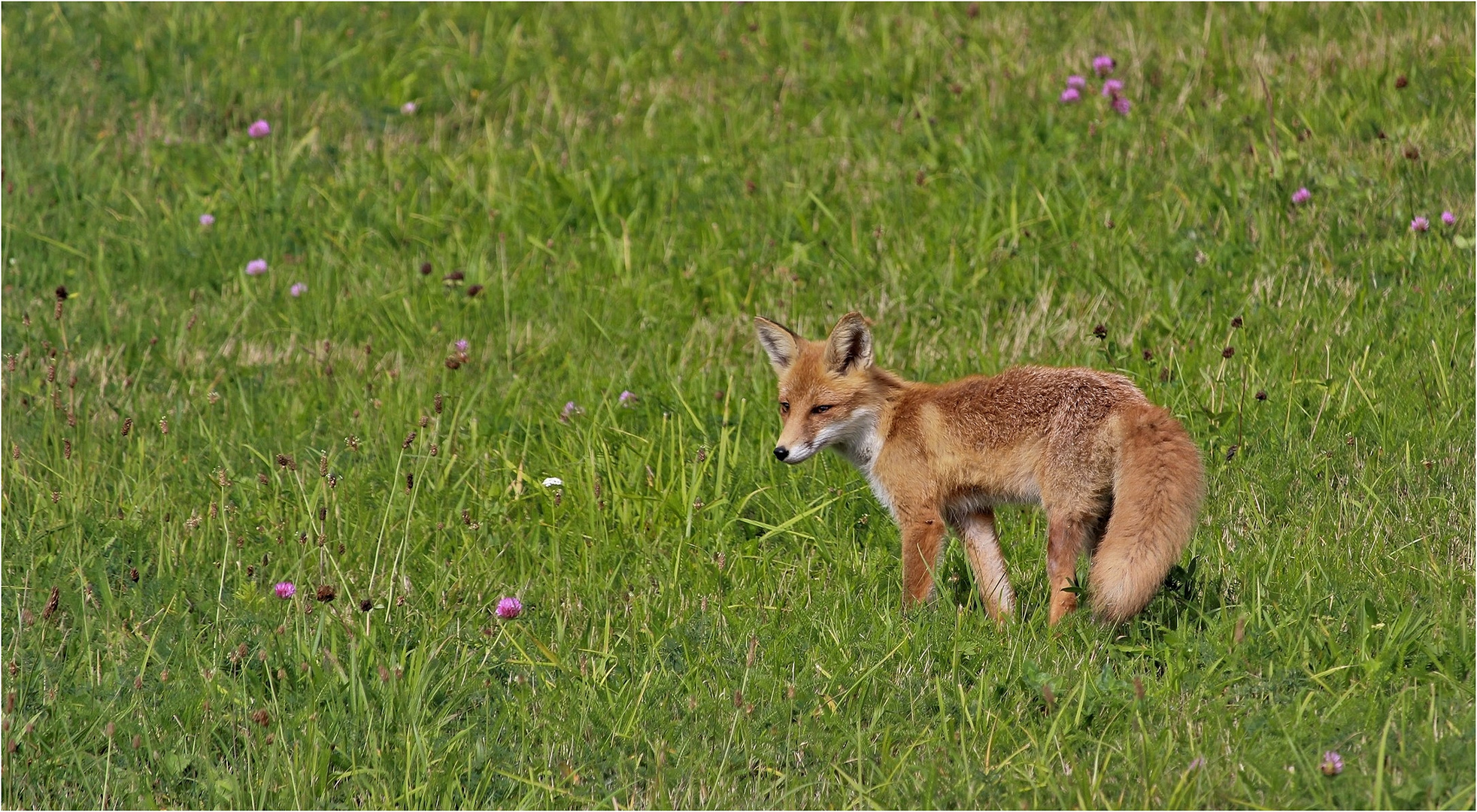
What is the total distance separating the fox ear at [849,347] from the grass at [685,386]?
0.56 metres

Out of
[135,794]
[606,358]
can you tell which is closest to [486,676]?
[135,794]

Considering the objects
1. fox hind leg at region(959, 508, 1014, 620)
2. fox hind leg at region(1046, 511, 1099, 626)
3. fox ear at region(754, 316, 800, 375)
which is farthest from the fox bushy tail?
fox ear at region(754, 316, 800, 375)

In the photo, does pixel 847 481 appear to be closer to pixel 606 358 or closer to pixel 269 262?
pixel 606 358

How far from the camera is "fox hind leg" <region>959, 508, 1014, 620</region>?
5.20 m

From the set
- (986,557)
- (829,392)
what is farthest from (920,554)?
(829,392)

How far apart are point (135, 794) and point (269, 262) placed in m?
4.98

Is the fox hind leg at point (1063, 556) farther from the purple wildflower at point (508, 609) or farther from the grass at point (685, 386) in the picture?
the purple wildflower at point (508, 609)

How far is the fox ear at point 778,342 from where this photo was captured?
6051 mm

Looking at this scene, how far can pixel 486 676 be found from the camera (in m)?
4.73

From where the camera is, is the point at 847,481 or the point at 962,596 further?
the point at 847,481

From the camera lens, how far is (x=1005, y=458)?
5.18 meters

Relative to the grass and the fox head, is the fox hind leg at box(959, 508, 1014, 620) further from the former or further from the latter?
the fox head

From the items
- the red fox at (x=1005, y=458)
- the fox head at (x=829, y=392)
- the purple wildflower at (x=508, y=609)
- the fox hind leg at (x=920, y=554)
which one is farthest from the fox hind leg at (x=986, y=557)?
the purple wildflower at (x=508, y=609)

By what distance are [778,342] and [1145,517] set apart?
7.12 ft
